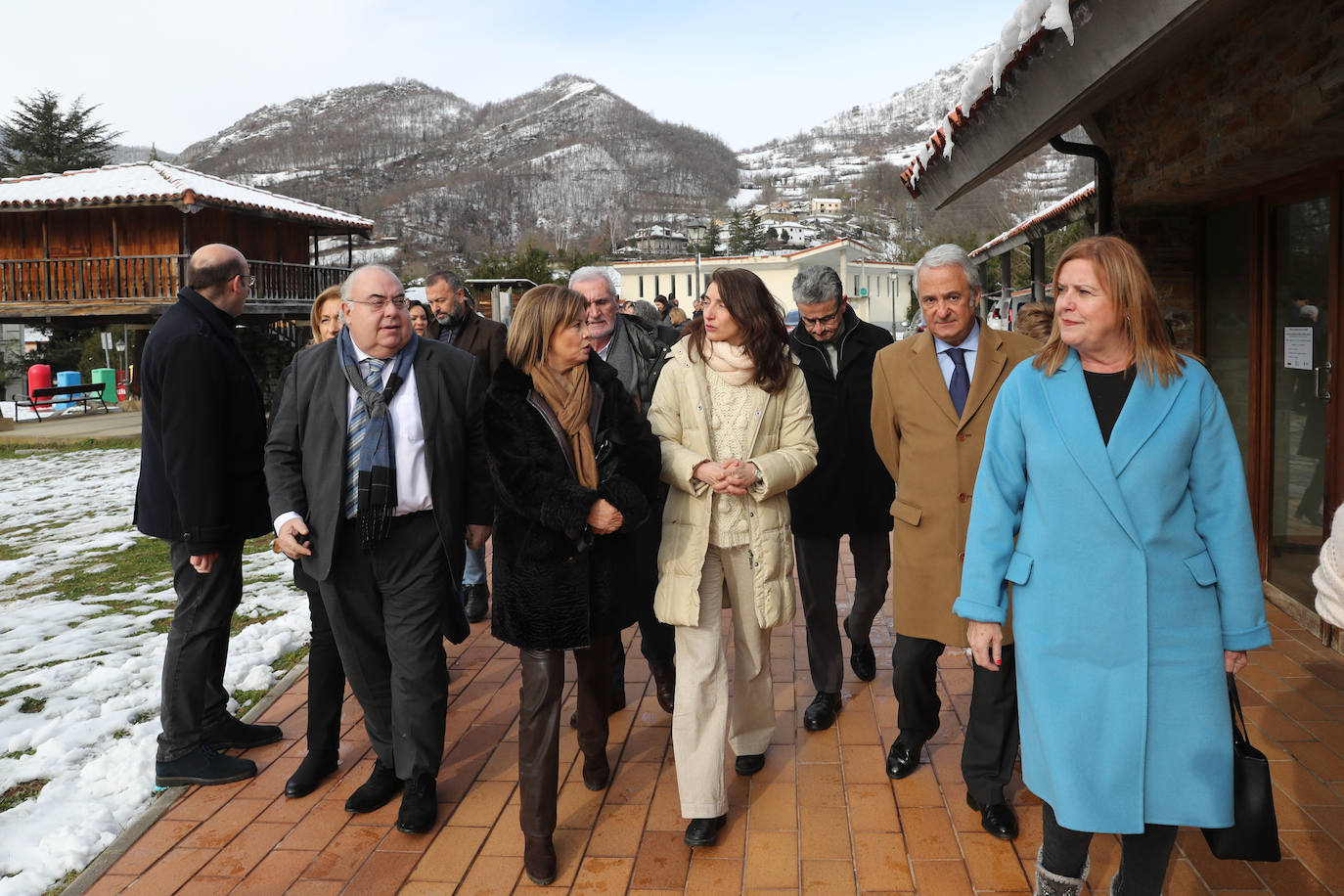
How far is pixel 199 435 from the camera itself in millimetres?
3590

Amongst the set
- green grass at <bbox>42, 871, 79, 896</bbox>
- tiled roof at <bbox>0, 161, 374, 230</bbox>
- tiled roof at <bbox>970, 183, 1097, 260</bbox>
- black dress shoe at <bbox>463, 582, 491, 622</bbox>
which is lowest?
green grass at <bbox>42, 871, 79, 896</bbox>

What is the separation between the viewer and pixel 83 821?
342 cm

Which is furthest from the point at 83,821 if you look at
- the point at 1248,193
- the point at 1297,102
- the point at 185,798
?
the point at 1248,193

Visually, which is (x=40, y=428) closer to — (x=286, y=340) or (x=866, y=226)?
(x=286, y=340)

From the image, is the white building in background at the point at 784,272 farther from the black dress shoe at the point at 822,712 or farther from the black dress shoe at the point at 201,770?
the black dress shoe at the point at 201,770

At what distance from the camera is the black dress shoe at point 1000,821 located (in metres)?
3.13

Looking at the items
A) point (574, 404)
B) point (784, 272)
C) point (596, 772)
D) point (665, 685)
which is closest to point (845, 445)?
point (665, 685)

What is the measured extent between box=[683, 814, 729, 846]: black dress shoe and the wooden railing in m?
23.1

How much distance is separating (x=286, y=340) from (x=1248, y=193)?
24264 millimetres

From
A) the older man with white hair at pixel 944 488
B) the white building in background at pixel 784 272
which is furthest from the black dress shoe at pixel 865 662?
the white building in background at pixel 784 272

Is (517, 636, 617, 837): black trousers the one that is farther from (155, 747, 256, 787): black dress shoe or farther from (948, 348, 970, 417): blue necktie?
(948, 348, 970, 417): blue necktie

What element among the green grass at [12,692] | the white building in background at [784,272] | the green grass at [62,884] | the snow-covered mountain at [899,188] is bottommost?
the green grass at [62,884]

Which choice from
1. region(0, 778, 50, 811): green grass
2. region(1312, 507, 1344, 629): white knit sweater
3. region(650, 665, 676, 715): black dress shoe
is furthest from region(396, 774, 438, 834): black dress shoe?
region(1312, 507, 1344, 629): white knit sweater

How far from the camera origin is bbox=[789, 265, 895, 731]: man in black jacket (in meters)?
4.11
